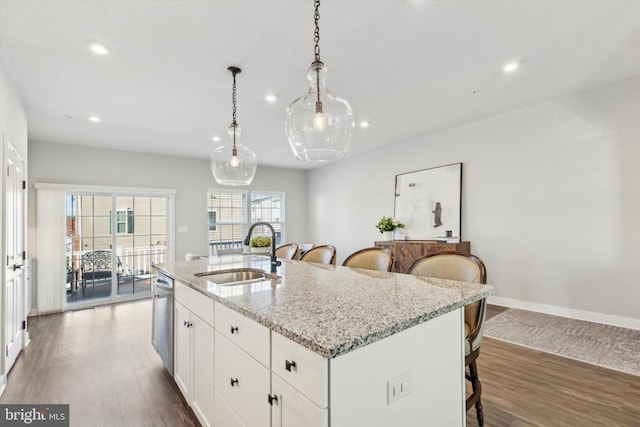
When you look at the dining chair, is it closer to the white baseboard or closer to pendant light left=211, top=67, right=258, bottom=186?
pendant light left=211, top=67, right=258, bottom=186

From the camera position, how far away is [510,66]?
2.98 meters

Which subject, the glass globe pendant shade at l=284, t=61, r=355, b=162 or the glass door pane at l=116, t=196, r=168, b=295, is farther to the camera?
the glass door pane at l=116, t=196, r=168, b=295

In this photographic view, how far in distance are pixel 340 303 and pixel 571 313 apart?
4020mm

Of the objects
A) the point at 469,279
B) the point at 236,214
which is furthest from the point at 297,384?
the point at 236,214

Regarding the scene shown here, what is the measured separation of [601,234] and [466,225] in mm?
1572

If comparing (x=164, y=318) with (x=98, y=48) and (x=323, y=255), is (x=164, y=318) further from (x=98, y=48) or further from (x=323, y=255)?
(x=98, y=48)

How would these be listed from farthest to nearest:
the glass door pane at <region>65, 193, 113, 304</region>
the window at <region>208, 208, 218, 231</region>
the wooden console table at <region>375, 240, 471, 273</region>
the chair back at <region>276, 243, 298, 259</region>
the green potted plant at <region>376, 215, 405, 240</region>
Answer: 1. the window at <region>208, 208, 218, 231</region>
2. the green potted plant at <region>376, 215, 405, 240</region>
3. the glass door pane at <region>65, 193, 113, 304</region>
4. the wooden console table at <region>375, 240, 471, 273</region>
5. the chair back at <region>276, 243, 298, 259</region>

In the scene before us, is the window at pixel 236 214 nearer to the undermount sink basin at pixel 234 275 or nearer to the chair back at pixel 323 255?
the chair back at pixel 323 255

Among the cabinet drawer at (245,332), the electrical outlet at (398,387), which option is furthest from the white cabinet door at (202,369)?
the electrical outlet at (398,387)

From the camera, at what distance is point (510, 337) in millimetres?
3305

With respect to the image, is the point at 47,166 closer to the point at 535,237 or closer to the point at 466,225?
the point at 466,225

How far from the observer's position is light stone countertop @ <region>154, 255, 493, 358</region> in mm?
971

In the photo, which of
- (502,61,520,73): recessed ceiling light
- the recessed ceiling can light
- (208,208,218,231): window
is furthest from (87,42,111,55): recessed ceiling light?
(208,208,218,231): window

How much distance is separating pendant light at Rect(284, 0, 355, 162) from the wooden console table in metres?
2.94
